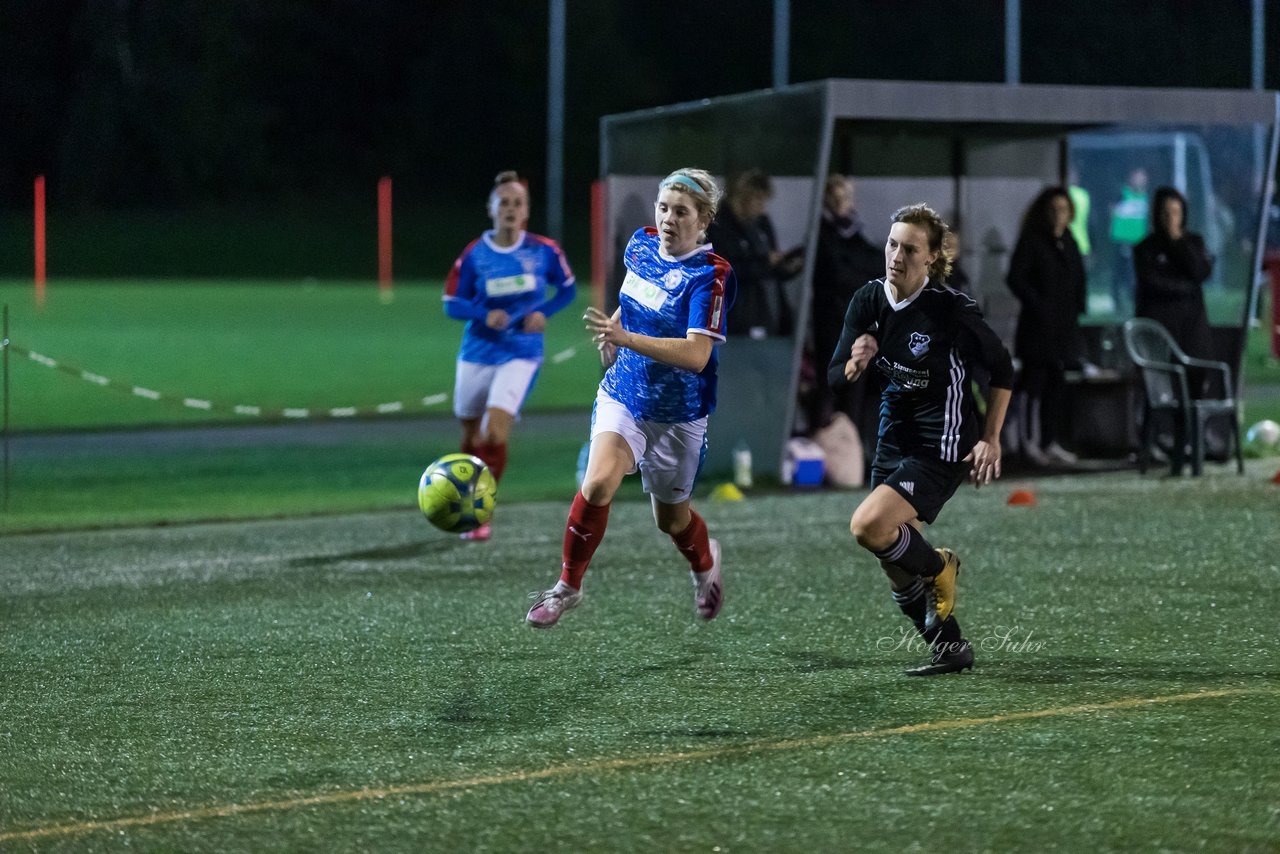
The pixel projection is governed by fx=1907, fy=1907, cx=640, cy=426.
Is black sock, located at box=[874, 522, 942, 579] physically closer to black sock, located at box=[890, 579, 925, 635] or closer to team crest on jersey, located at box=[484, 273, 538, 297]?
black sock, located at box=[890, 579, 925, 635]

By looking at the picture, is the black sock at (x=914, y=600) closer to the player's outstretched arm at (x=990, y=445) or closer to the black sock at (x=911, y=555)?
the black sock at (x=911, y=555)

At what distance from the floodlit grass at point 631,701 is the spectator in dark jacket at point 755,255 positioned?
2974 mm

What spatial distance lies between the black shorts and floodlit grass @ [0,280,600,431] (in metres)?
8.73

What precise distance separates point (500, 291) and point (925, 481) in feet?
14.7

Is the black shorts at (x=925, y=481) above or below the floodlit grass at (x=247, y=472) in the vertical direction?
above

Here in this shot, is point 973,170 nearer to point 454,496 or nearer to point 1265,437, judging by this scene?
point 1265,437

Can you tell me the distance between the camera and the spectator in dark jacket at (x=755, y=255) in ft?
43.0

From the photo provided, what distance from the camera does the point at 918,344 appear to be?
6.61 metres

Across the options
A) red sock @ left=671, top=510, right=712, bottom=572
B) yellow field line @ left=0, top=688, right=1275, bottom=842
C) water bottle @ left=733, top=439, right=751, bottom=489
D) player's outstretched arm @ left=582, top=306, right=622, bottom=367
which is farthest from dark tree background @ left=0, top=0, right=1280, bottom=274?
yellow field line @ left=0, top=688, right=1275, bottom=842

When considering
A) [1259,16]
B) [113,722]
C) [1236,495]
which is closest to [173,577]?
[113,722]

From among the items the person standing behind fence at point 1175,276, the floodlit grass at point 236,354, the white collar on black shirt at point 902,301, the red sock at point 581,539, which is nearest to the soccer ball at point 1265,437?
the person standing behind fence at point 1175,276

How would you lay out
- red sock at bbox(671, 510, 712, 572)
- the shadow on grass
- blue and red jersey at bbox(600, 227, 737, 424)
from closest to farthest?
blue and red jersey at bbox(600, 227, 737, 424) < red sock at bbox(671, 510, 712, 572) < the shadow on grass

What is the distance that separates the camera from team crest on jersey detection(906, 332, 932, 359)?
6.61 meters

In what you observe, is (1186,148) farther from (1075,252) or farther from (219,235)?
(219,235)
